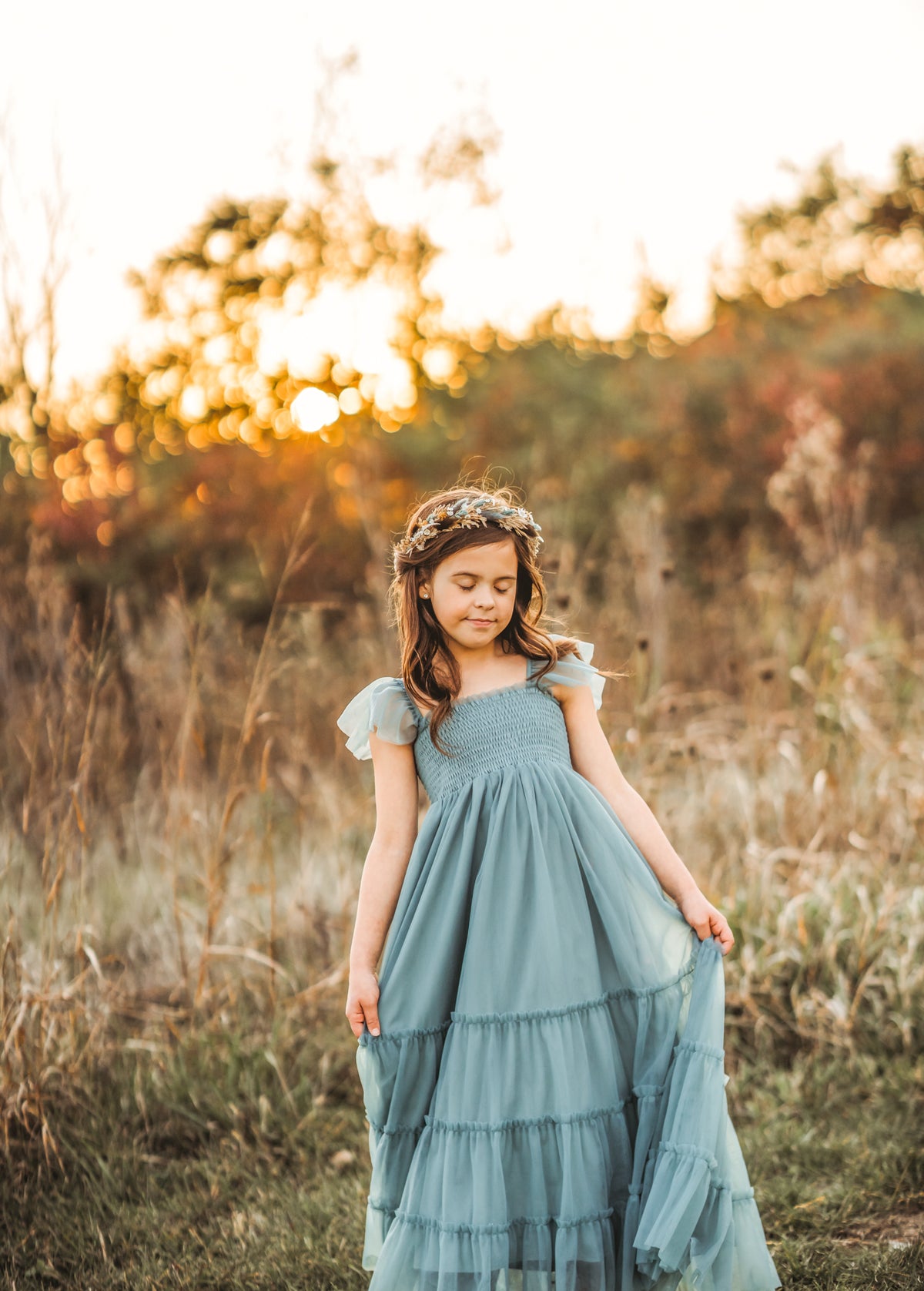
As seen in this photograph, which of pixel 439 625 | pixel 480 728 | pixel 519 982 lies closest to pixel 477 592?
pixel 439 625

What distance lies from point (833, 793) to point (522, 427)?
653 centimetres

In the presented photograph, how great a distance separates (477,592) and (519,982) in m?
0.74

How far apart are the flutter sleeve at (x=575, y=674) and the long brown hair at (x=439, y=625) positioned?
14 millimetres

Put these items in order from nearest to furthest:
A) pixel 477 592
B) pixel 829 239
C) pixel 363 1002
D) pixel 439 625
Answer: pixel 363 1002 → pixel 477 592 → pixel 439 625 → pixel 829 239

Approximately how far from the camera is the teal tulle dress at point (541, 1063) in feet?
6.21

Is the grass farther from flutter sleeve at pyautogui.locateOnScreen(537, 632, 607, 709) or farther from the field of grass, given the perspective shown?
flutter sleeve at pyautogui.locateOnScreen(537, 632, 607, 709)

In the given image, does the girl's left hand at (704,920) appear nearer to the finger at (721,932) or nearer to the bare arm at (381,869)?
the finger at (721,932)

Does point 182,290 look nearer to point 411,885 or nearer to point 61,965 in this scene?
point 61,965

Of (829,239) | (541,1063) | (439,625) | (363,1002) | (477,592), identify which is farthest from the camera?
(829,239)

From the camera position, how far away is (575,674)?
2293mm

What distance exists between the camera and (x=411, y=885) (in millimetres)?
2113

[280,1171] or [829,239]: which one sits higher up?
[829,239]

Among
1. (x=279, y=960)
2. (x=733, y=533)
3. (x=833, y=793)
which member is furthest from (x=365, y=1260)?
(x=733, y=533)

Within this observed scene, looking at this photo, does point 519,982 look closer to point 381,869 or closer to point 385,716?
point 381,869
